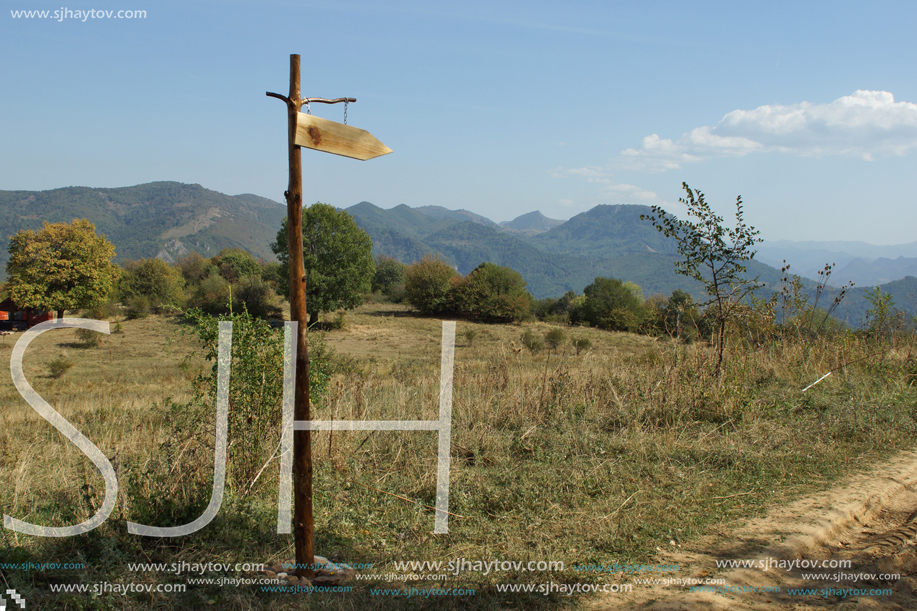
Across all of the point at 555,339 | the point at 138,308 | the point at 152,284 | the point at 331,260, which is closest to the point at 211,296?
the point at 138,308

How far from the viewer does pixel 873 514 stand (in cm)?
413

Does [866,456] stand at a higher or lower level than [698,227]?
lower

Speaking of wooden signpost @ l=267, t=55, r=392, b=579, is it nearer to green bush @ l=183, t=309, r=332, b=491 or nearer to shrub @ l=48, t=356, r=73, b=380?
green bush @ l=183, t=309, r=332, b=491

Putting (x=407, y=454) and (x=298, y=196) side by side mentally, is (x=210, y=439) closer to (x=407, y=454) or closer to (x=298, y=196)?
(x=407, y=454)

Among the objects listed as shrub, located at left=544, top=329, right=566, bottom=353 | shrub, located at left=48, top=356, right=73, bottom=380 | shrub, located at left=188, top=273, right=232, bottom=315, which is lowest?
shrub, located at left=48, top=356, right=73, bottom=380

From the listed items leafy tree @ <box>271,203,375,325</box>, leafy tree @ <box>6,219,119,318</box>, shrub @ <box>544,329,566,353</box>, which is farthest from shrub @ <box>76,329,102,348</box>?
shrub @ <box>544,329,566,353</box>

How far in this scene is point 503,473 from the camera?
15.4ft

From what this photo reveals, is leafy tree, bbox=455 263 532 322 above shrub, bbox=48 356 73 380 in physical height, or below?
above

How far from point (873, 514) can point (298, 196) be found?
479cm

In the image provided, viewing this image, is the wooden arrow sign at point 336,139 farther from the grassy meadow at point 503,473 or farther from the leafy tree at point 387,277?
the leafy tree at point 387,277

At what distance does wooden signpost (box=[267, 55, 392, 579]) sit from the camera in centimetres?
275

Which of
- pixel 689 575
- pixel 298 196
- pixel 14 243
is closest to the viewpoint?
pixel 298 196

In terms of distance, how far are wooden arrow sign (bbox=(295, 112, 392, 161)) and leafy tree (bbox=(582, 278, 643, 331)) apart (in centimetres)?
3951

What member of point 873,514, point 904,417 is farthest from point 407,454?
point 904,417
